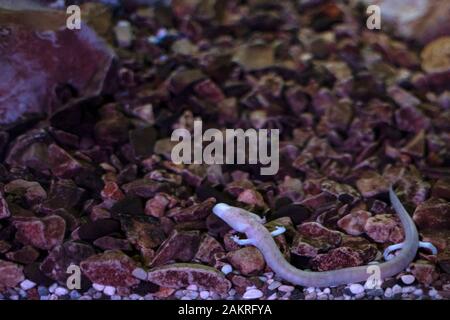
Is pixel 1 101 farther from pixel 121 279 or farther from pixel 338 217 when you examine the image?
pixel 338 217

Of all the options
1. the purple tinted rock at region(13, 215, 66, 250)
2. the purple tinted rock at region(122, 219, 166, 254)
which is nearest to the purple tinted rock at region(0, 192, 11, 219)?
the purple tinted rock at region(13, 215, 66, 250)

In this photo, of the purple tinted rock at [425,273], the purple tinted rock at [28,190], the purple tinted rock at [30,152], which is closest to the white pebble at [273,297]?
the purple tinted rock at [425,273]

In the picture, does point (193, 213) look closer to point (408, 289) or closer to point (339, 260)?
point (339, 260)

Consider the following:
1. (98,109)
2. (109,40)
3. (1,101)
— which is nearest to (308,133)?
(98,109)

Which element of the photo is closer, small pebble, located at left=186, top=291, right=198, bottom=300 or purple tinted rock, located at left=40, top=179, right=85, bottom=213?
small pebble, located at left=186, top=291, right=198, bottom=300

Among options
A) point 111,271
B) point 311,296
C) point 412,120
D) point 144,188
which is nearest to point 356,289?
point 311,296

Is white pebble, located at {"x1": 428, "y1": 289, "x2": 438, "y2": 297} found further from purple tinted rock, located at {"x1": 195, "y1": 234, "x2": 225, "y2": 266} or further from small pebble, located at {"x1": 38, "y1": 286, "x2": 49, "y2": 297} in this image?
small pebble, located at {"x1": 38, "y1": 286, "x2": 49, "y2": 297}
